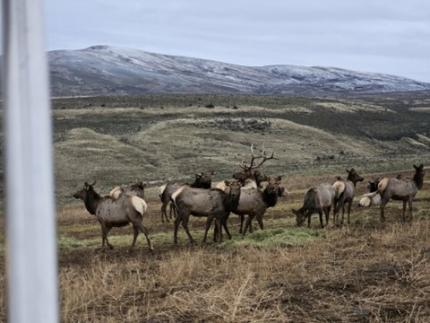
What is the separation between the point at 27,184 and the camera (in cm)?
179

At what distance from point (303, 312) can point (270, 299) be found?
50cm

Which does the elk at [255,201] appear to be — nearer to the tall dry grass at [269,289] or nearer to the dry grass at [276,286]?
the dry grass at [276,286]

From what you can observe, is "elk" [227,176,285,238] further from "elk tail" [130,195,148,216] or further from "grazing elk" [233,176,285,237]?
"elk tail" [130,195,148,216]

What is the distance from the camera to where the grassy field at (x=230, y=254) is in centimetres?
700

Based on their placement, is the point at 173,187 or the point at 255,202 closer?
the point at 255,202

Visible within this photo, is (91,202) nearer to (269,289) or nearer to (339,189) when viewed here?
(339,189)

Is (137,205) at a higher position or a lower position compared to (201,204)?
higher

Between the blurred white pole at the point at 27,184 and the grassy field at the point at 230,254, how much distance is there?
4679 millimetres

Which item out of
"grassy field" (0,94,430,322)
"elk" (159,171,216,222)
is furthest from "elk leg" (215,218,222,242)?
"elk" (159,171,216,222)

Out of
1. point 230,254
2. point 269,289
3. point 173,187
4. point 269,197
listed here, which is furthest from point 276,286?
point 173,187

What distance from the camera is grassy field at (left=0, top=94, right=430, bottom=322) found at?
7004mm

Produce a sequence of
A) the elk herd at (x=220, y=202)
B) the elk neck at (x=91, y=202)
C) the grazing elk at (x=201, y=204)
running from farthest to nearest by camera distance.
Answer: the elk neck at (x=91, y=202) → the grazing elk at (x=201, y=204) → the elk herd at (x=220, y=202)

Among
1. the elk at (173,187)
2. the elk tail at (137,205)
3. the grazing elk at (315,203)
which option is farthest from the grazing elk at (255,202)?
the elk tail at (137,205)

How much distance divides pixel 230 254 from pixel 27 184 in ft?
35.8
